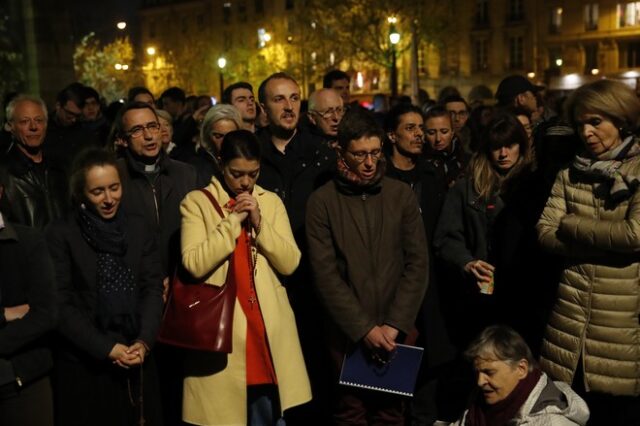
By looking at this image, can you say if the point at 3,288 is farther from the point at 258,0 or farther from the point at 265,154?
the point at 258,0

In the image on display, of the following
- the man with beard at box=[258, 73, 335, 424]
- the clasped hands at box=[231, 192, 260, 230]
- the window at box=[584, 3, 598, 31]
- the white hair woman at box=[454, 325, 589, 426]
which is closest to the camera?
the white hair woman at box=[454, 325, 589, 426]

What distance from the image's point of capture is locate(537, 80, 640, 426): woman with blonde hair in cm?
457

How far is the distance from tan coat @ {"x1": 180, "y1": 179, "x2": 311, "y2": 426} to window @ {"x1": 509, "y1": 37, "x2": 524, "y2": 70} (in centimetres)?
6305

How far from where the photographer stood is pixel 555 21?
64062 mm

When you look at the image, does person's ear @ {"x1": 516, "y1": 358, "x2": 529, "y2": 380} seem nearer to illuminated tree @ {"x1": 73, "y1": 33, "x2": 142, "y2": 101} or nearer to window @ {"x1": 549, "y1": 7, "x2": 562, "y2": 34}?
illuminated tree @ {"x1": 73, "y1": 33, "x2": 142, "y2": 101}

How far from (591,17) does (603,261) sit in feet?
207

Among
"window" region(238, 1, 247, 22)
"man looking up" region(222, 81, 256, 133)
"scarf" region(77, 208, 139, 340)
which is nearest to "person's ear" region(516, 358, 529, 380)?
"scarf" region(77, 208, 139, 340)

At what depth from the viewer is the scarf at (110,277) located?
474 centimetres

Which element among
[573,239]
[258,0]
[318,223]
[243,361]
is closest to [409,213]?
[318,223]

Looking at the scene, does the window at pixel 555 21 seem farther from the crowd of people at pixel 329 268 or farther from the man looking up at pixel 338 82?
the crowd of people at pixel 329 268

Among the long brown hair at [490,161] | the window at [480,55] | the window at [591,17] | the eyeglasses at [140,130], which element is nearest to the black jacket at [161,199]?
the eyeglasses at [140,130]

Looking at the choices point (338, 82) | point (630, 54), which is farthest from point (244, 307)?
point (630, 54)

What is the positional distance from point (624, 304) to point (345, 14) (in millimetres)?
43818

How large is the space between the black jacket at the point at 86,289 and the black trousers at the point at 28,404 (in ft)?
0.93
